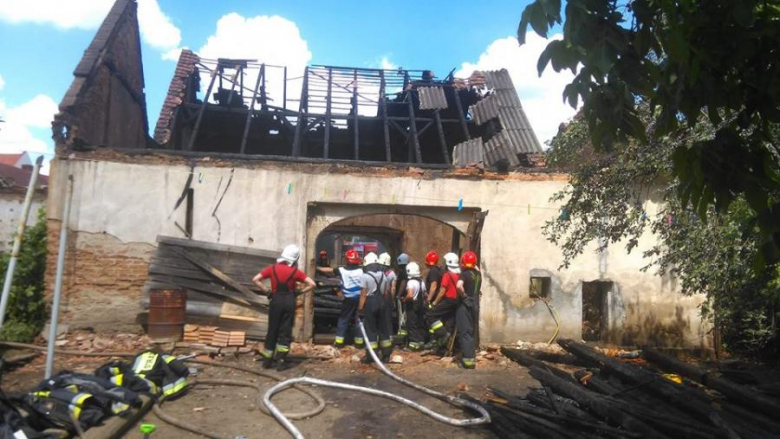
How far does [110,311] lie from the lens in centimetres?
963

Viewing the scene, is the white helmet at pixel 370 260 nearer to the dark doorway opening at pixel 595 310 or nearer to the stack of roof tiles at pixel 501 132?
the stack of roof tiles at pixel 501 132

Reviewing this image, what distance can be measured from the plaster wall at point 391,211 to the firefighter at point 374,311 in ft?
5.18

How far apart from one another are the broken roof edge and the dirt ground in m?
3.31

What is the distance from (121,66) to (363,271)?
7739mm

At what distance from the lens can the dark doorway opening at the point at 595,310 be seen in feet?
35.3

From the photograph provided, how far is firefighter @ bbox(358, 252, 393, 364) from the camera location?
902cm

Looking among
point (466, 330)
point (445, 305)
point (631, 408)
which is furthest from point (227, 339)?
point (631, 408)

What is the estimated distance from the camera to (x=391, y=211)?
10586 millimetres

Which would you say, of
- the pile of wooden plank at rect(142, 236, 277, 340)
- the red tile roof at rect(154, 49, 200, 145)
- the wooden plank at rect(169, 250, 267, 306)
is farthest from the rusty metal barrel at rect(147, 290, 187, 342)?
the red tile roof at rect(154, 49, 200, 145)

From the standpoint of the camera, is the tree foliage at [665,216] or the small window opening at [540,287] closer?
the tree foliage at [665,216]

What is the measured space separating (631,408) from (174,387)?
4.97 meters

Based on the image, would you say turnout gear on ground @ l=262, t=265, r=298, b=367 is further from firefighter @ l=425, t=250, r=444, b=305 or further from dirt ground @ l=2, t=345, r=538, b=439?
firefighter @ l=425, t=250, r=444, b=305

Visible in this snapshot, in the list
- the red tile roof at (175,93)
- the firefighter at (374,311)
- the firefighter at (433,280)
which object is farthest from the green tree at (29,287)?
the firefighter at (433,280)

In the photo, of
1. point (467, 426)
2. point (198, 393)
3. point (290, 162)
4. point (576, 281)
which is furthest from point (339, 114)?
point (467, 426)
